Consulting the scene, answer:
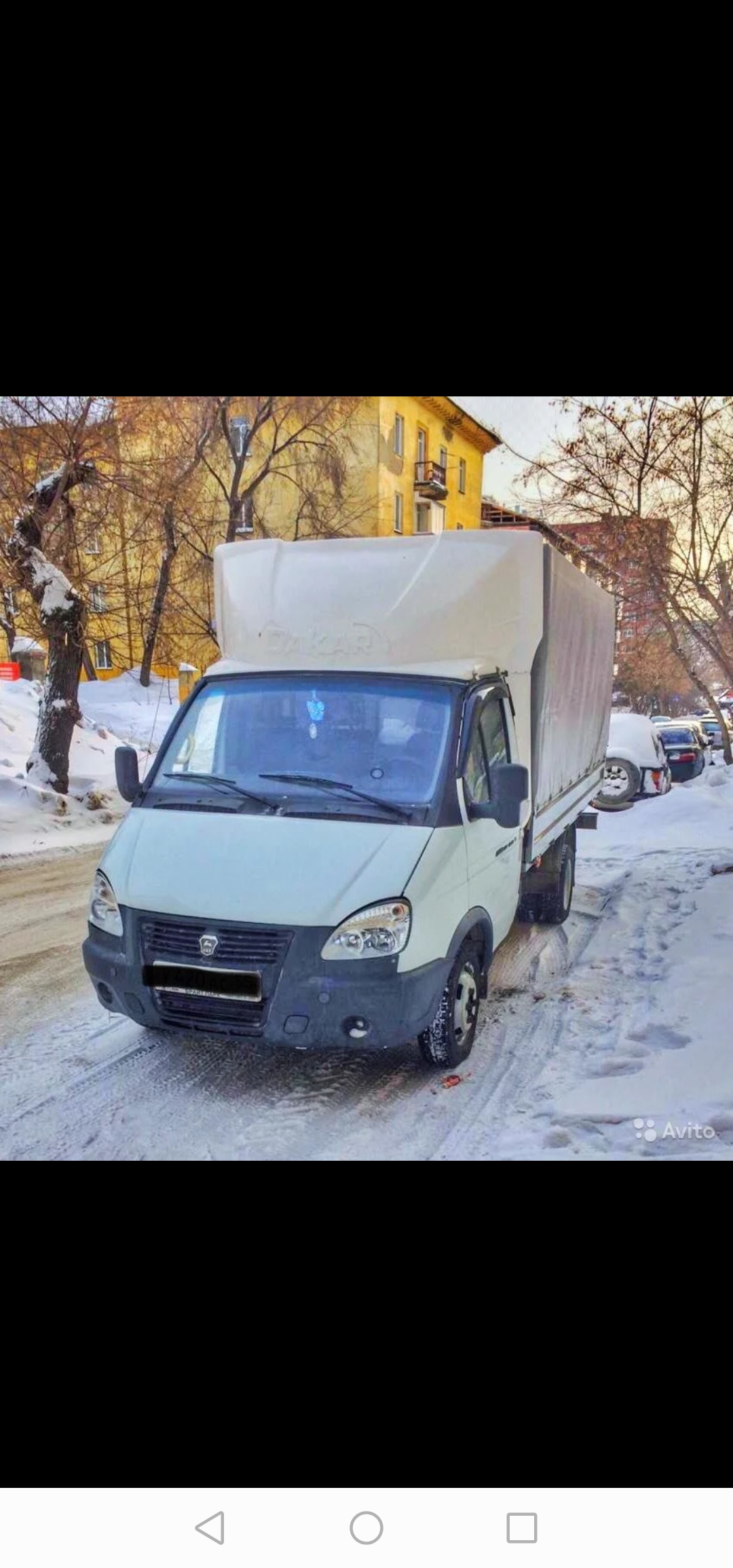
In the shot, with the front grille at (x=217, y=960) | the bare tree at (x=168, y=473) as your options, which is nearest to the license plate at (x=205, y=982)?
the front grille at (x=217, y=960)

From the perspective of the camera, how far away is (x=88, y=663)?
6.16 m

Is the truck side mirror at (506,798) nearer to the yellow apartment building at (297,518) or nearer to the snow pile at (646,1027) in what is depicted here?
Answer: the snow pile at (646,1027)

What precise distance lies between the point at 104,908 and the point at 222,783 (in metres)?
0.59

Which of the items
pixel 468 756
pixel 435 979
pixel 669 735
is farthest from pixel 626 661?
pixel 435 979

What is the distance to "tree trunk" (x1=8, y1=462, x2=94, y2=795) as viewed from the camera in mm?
5973

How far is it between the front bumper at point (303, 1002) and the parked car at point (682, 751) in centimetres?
578

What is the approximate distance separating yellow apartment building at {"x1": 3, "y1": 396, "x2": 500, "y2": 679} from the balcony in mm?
12

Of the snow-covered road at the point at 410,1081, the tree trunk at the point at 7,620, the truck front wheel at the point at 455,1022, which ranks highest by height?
the tree trunk at the point at 7,620

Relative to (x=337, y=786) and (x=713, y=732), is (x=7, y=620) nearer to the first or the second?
(x=337, y=786)

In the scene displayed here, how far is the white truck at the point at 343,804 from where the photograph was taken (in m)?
2.82

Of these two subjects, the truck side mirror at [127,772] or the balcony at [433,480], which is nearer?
the truck side mirror at [127,772]

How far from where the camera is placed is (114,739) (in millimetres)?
5656

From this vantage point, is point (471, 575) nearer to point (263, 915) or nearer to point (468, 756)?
point (468, 756)

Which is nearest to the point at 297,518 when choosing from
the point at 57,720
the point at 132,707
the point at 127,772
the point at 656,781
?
the point at 132,707
